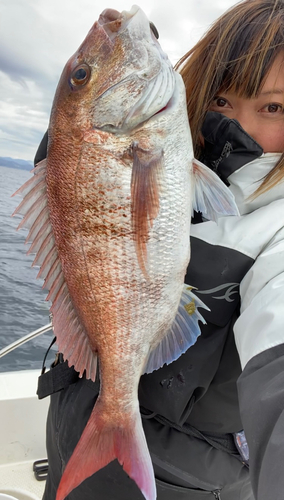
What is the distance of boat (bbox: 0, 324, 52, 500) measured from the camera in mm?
2670

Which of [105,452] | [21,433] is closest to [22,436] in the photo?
[21,433]

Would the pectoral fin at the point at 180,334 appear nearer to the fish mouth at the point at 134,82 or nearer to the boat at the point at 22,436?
the fish mouth at the point at 134,82

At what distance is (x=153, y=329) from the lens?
1.16 metres

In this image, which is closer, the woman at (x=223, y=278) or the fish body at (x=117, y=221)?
the fish body at (x=117, y=221)

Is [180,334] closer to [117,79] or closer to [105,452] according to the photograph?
[105,452]

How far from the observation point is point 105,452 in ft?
3.78

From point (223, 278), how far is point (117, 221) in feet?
1.40

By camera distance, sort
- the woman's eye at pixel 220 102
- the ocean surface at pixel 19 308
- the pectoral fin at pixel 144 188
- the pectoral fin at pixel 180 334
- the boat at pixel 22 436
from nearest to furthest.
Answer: the pectoral fin at pixel 144 188
the pectoral fin at pixel 180 334
the woman's eye at pixel 220 102
the boat at pixel 22 436
the ocean surface at pixel 19 308

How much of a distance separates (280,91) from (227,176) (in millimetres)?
320

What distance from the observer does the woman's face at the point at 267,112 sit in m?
1.30

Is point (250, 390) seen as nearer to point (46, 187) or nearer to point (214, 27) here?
point (46, 187)

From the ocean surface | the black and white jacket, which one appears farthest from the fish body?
the ocean surface

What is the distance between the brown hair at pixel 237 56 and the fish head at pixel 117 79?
341mm

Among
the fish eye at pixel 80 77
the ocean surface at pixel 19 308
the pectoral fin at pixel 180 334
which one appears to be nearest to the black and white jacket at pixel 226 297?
the pectoral fin at pixel 180 334
